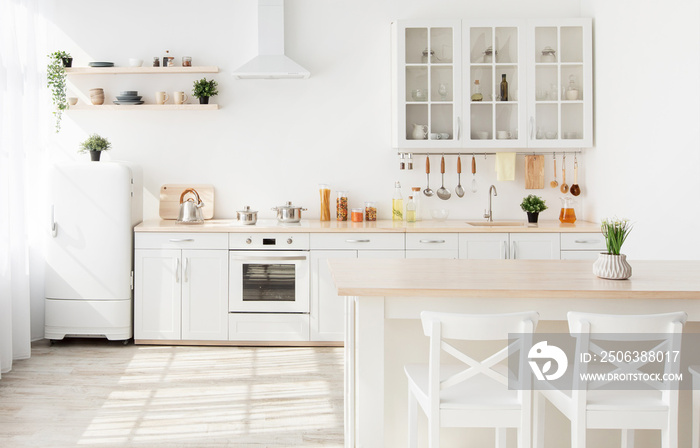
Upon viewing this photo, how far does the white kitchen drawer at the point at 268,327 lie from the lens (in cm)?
479

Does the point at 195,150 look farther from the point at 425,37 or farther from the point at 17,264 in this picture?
the point at 425,37

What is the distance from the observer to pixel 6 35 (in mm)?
4324

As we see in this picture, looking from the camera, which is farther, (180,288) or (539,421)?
(180,288)

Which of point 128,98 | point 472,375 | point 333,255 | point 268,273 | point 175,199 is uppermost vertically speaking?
point 128,98

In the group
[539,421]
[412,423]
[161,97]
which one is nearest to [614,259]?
[539,421]

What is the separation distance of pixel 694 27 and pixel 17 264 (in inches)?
177

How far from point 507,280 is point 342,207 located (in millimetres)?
2718

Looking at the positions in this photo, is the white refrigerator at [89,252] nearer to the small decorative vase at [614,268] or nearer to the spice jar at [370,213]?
the spice jar at [370,213]

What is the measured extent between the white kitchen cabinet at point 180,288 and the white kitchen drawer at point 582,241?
248 cm

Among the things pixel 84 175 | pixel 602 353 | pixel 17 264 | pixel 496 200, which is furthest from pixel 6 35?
pixel 602 353

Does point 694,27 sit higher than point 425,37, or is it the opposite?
point 425,37

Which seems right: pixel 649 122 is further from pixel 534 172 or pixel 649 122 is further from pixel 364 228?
pixel 364 228

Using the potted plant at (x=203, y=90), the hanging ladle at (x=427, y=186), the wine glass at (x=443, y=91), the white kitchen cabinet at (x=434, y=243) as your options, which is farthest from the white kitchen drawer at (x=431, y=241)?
the potted plant at (x=203, y=90)

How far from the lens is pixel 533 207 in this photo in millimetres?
→ 4965
